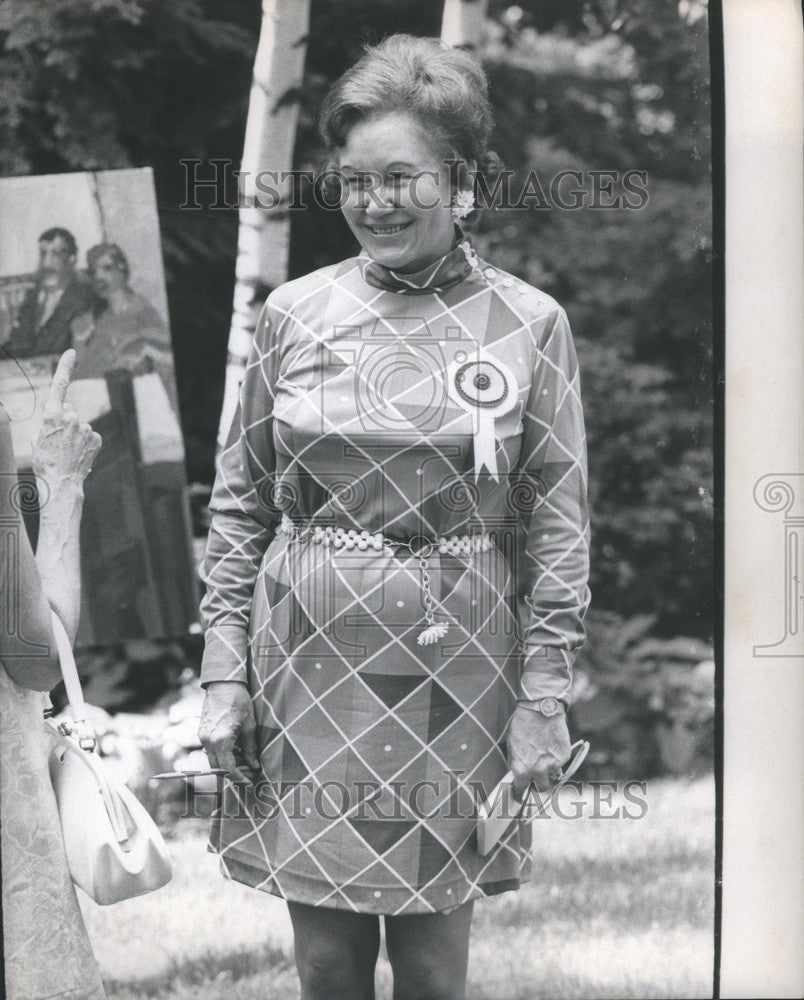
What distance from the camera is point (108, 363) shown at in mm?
3127

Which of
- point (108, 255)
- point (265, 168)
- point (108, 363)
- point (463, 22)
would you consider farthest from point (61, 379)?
point (463, 22)

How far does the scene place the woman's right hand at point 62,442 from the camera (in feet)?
10.2

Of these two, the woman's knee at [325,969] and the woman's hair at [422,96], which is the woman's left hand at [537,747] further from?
the woman's hair at [422,96]

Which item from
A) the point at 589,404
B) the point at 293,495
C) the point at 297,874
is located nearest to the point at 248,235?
the point at 293,495

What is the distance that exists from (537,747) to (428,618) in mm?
359

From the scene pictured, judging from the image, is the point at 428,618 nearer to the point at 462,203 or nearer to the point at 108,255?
the point at 462,203

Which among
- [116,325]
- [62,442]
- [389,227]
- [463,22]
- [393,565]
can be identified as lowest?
[393,565]

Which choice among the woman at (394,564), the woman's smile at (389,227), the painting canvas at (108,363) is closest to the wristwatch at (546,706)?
the woman at (394,564)

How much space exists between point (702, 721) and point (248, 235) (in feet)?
5.42

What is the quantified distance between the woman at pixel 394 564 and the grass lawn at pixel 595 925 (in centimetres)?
43

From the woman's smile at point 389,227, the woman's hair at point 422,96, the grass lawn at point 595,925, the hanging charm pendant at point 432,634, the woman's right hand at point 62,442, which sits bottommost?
the grass lawn at point 595,925

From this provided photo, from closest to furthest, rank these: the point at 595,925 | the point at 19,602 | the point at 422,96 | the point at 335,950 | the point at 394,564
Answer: the point at 422,96, the point at 394,564, the point at 335,950, the point at 19,602, the point at 595,925

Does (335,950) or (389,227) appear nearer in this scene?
(389,227)

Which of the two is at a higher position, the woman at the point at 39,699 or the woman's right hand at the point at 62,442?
the woman's right hand at the point at 62,442
